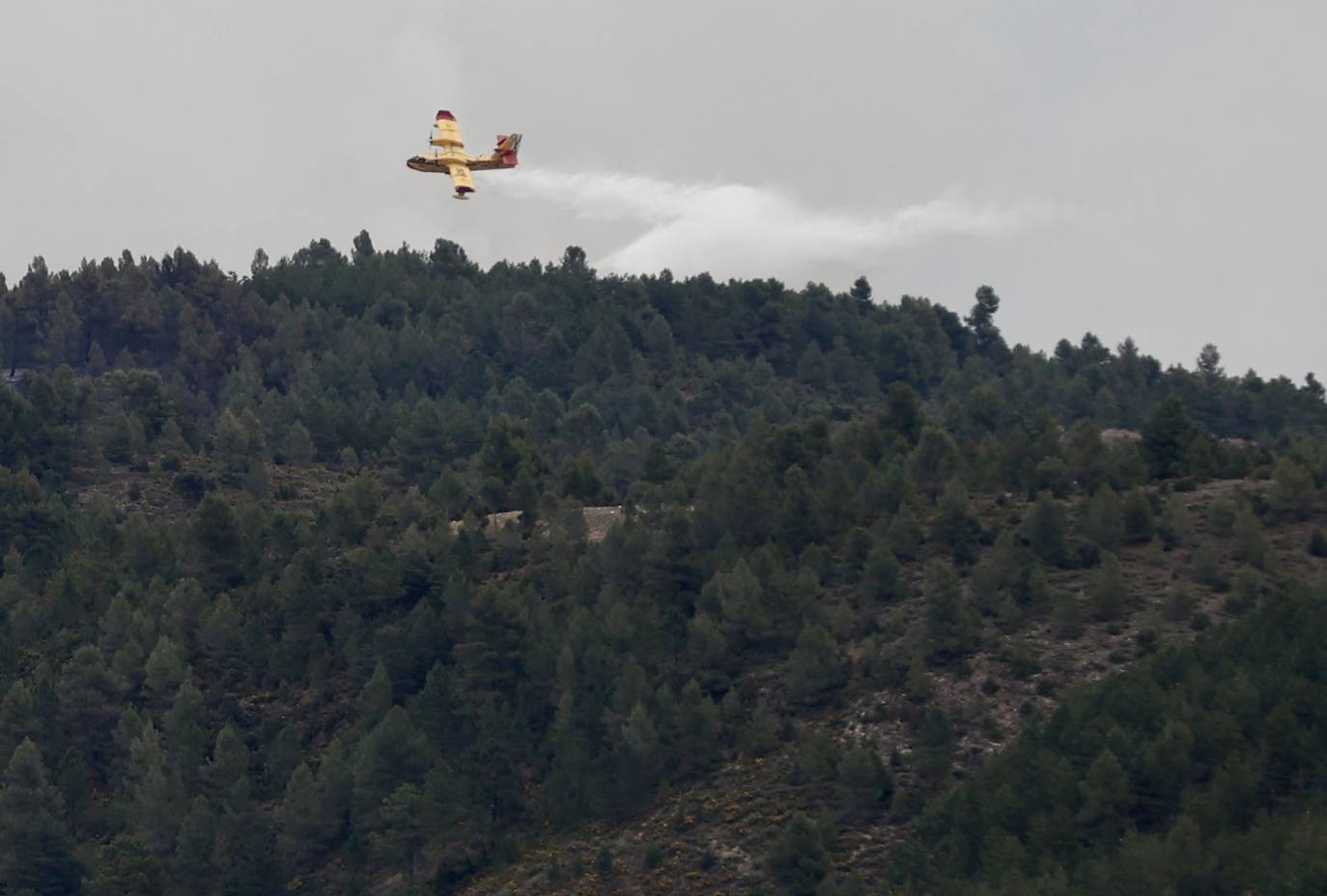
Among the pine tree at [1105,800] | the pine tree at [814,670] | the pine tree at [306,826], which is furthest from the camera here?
the pine tree at [306,826]

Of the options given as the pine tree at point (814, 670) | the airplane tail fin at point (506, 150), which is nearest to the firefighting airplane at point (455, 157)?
the airplane tail fin at point (506, 150)

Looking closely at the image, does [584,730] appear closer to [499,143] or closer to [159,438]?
[499,143]

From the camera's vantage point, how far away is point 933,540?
13675cm

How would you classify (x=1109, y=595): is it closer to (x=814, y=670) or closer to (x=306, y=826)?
(x=814, y=670)

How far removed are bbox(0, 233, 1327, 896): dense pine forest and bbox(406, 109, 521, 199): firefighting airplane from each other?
62.8ft

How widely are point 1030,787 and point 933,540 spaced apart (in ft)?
102

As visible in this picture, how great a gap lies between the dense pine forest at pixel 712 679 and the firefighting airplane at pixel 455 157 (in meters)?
19.1

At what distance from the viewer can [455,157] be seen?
5906 inches

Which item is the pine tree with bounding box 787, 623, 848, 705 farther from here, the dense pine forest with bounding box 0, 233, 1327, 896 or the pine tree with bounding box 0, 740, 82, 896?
the pine tree with bounding box 0, 740, 82, 896

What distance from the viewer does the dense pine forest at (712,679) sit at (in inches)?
4198

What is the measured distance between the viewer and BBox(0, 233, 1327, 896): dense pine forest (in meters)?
107

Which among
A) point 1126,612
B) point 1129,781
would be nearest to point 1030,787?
point 1129,781

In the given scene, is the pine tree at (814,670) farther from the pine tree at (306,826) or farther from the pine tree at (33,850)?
the pine tree at (33,850)

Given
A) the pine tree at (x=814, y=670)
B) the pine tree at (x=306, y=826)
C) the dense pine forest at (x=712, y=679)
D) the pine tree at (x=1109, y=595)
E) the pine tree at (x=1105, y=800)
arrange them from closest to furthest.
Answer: the pine tree at (x=1105, y=800) < the dense pine forest at (x=712, y=679) < the pine tree at (x=814, y=670) < the pine tree at (x=306, y=826) < the pine tree at (x=1109, y=595)
